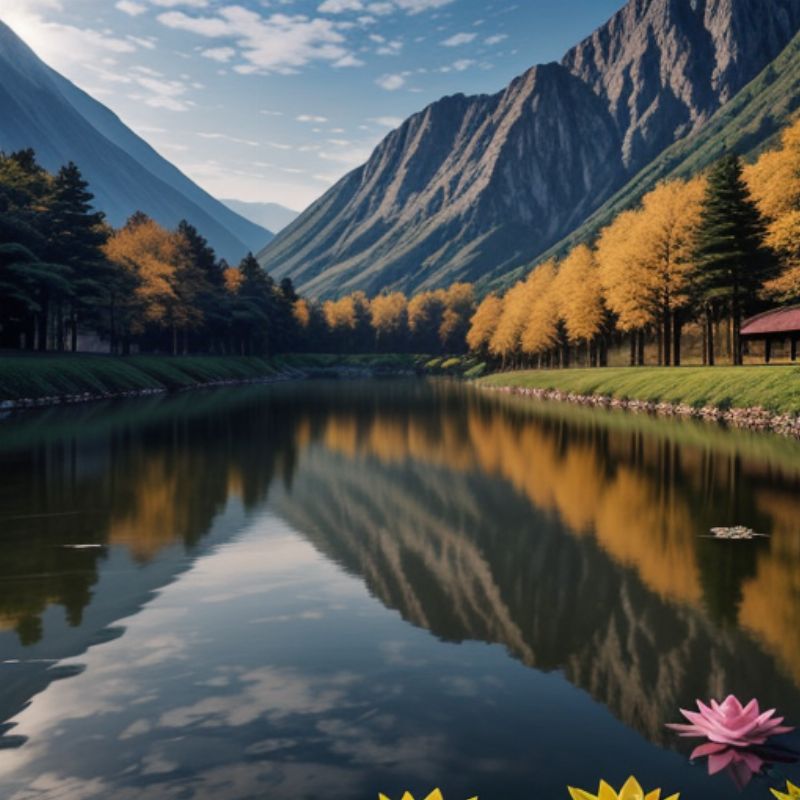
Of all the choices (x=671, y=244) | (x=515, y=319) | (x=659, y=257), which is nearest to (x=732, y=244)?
(x=671, y=244)

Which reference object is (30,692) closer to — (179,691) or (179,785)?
(179,691)

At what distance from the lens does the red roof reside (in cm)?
6096

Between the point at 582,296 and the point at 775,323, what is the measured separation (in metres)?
28.0

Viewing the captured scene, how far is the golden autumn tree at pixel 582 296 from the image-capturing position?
291 ft

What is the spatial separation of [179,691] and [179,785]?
201 cm

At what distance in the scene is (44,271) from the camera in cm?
6875

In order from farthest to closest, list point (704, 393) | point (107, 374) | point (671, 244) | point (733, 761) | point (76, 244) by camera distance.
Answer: point (76, 244) → point (107, 374) → point (671, 244) → point (704, 393) → point (733, 761)

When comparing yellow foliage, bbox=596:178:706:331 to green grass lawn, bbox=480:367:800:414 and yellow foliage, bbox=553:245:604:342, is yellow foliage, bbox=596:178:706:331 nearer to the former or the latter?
green grass lawn, bbox=480:367:800:414

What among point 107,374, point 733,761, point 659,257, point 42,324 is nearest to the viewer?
point 733,761

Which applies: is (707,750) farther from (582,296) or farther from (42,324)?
(582,296)

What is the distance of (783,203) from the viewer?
60.8 metres

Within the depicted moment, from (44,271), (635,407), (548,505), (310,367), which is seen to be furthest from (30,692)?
(310,367)

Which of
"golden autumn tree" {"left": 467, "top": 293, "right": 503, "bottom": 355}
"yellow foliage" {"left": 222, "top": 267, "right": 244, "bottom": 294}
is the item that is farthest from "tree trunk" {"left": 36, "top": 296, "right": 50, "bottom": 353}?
"golden autumn tree" {"left": 467, "top": 293, "right": 503, "bottom": 355}

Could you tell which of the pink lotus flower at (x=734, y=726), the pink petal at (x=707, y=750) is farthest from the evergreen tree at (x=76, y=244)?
the pink petal at (x=707, y=750)
